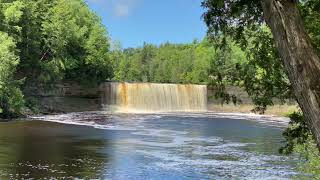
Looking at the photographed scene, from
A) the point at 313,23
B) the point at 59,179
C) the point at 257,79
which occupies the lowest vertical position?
the point at 59,179

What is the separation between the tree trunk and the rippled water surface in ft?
45.3

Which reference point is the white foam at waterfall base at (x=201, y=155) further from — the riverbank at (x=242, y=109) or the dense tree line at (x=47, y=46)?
the riverbank at (x=242, y=109)

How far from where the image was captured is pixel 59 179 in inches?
646

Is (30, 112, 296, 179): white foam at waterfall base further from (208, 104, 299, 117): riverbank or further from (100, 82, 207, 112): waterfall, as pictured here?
(208, 104, 299, 117): riverbank

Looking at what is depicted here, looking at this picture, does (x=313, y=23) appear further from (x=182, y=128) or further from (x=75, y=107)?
(x=75, y=107)

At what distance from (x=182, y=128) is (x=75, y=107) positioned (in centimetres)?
2228

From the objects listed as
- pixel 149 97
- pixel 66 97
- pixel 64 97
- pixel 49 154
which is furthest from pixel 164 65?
pixel 49 154

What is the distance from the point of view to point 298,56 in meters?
3.81

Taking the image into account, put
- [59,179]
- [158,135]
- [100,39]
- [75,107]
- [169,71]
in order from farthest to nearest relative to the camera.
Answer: [169,71]
[100,39]
[75,107]
[158,135]
[59,179]

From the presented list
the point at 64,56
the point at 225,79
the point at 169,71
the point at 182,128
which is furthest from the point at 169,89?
the point at 169,71

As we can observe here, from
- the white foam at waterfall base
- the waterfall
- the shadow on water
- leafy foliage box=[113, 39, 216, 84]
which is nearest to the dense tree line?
the waterfall

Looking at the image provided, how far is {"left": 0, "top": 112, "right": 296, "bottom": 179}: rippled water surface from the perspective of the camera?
17969 mm

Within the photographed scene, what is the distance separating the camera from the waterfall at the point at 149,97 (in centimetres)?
5922

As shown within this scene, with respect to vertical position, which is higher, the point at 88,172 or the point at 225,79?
the point at 225,79
